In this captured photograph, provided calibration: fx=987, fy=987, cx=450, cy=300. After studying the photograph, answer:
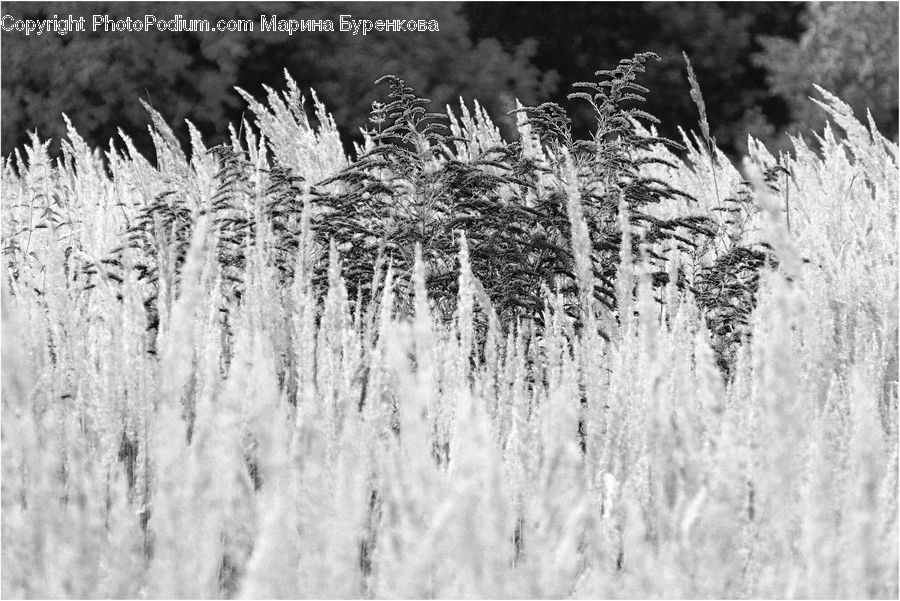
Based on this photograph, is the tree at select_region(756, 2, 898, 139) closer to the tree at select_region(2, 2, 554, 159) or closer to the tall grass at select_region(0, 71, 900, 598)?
the tree at select_region(2, 2, 554, 159)

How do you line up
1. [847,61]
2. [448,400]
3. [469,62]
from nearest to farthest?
[448,400], [469,62], [847,61]

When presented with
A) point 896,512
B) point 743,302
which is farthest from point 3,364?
point 743,302

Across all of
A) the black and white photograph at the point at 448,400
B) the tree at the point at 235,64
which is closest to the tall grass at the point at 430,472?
the black and white photograph at the point at 448,400

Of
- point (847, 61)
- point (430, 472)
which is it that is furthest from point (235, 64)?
point (430, 472)

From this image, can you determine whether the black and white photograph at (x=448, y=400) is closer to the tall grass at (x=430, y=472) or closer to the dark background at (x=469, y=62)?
the tall grass at (x=430, y=472)

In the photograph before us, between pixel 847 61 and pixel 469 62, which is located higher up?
pixel 847 61

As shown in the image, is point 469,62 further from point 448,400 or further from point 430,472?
point 430,472

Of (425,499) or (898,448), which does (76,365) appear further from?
(898,448)

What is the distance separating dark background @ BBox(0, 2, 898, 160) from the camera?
11.2 m

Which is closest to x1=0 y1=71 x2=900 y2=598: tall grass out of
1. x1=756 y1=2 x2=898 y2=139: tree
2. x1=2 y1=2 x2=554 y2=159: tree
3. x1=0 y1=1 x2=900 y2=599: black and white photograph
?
x1=0 y1=1 x2=900 y2=599: black and white photograph

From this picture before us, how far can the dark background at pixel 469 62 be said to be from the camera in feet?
36.8

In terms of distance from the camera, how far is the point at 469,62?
11.3 meters

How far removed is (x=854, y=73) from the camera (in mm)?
13000

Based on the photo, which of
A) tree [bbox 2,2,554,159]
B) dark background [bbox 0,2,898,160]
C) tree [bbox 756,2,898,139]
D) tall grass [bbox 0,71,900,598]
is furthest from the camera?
tree [bbox 756,2,898,139]
